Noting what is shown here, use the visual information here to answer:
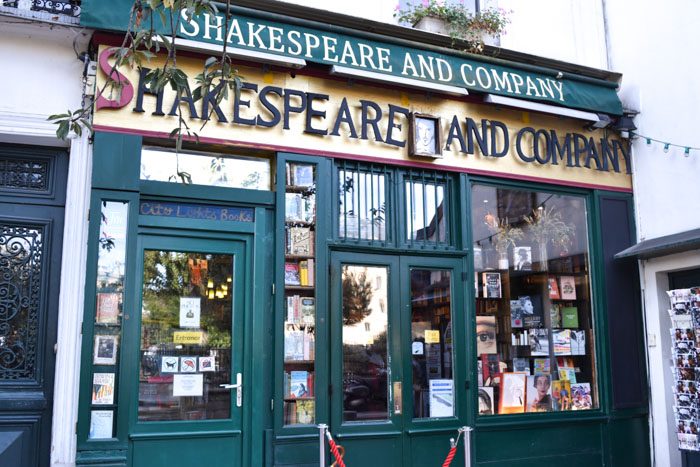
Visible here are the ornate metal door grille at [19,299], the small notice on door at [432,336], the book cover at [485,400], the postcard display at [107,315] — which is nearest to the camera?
the postcard display at [107,315]

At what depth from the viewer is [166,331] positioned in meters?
6.91

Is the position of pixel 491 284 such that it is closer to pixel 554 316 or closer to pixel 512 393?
pixel 554 316

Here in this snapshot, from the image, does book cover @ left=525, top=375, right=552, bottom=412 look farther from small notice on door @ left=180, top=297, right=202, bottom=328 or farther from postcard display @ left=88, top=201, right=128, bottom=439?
postcard display @ left=88, top=201, right=128, bottom=439

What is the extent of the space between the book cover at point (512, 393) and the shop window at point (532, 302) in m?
0.01

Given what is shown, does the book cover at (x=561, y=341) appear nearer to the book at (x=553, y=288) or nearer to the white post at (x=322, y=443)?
the book at (x=553, y=288)

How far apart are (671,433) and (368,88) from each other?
5475mm

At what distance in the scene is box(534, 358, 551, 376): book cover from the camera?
8617 mm

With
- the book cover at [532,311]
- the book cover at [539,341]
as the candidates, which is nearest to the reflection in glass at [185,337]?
the book cover at [532,311]

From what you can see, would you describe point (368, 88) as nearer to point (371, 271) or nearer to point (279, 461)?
point (371, 271)

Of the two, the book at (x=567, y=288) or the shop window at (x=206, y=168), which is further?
the book at (x=567, y=288)

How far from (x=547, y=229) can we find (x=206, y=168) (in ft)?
14.2

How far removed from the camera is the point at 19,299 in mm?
6727

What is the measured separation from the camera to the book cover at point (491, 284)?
8.48m

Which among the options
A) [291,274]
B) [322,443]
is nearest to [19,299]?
[291,274]
